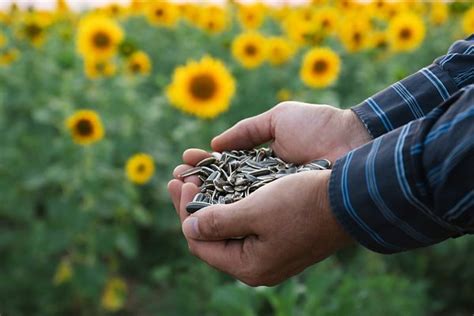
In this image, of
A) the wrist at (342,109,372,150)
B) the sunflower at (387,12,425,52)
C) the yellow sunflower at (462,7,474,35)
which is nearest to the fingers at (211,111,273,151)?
the wrist at (342,109,372,150)

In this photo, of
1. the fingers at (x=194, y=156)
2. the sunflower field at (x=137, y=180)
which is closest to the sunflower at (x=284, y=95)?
the sunflower field at (x=137, y=180)

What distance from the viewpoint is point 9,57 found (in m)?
4.14

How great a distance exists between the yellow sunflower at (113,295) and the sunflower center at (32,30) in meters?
1.45

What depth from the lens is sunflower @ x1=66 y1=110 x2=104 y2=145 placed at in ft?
10.6

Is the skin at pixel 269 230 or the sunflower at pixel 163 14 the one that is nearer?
→ the skin at pixel 269 230

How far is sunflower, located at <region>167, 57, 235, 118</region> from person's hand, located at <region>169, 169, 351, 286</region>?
180cm

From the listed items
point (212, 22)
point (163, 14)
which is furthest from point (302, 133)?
point (163, 14)

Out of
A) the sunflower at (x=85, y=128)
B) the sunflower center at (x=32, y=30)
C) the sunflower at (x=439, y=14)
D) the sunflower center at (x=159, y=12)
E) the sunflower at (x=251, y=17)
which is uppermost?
the sunflower center at (x=32, y=30)

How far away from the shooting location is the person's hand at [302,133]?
7.18ft

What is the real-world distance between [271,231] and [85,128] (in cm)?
173

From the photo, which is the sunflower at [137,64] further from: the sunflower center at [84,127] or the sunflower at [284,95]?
the sunflower center at [84,127]

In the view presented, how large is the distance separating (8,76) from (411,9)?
320cm

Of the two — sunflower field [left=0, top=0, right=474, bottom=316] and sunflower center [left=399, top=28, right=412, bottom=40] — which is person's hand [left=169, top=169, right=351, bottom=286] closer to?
sunflower field [left=0, top=0, right=474, bottom=316]

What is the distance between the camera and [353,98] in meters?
4.23
